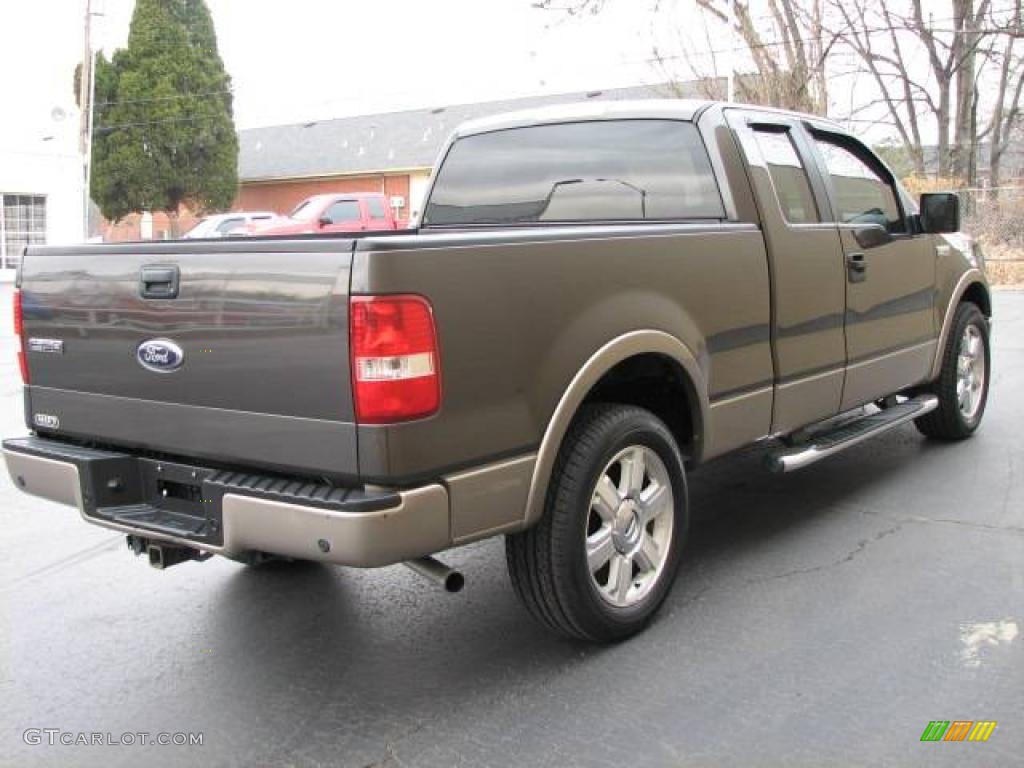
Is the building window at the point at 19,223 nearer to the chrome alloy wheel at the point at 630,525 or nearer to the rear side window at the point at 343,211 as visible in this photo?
the rear side window at the point at 343,211

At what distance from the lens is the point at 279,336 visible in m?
3.05

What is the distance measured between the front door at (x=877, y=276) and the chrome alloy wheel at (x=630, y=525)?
65.0 inches

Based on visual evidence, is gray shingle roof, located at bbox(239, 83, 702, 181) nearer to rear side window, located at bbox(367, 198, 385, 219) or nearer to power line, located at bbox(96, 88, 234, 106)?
power line, located at bbox(96, 88, 234, 106)

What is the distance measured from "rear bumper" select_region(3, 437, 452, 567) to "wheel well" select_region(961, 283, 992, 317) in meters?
4.79

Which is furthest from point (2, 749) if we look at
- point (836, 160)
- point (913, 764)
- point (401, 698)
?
point (836, 160)

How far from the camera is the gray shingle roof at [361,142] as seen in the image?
1779 inches

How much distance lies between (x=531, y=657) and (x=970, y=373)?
4325mm

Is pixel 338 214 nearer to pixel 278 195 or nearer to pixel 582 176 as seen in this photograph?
pixel 582 176

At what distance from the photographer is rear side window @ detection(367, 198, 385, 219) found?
23188 mm

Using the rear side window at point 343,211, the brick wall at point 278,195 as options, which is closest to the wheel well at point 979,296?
the rear side window at point 343,211

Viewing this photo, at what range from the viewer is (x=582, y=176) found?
4.86 meters

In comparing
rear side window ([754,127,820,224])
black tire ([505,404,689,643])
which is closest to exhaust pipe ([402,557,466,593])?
black tire ([505,404,689,643])

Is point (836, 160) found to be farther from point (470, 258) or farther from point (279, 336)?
point (279, 336)

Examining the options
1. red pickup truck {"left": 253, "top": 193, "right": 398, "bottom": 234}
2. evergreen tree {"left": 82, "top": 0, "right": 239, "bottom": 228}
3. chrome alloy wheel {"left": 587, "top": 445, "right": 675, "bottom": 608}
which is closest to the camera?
chrome alloy wheel {"left": 587, "top": 445, "right": 675, "bottom": 608}
